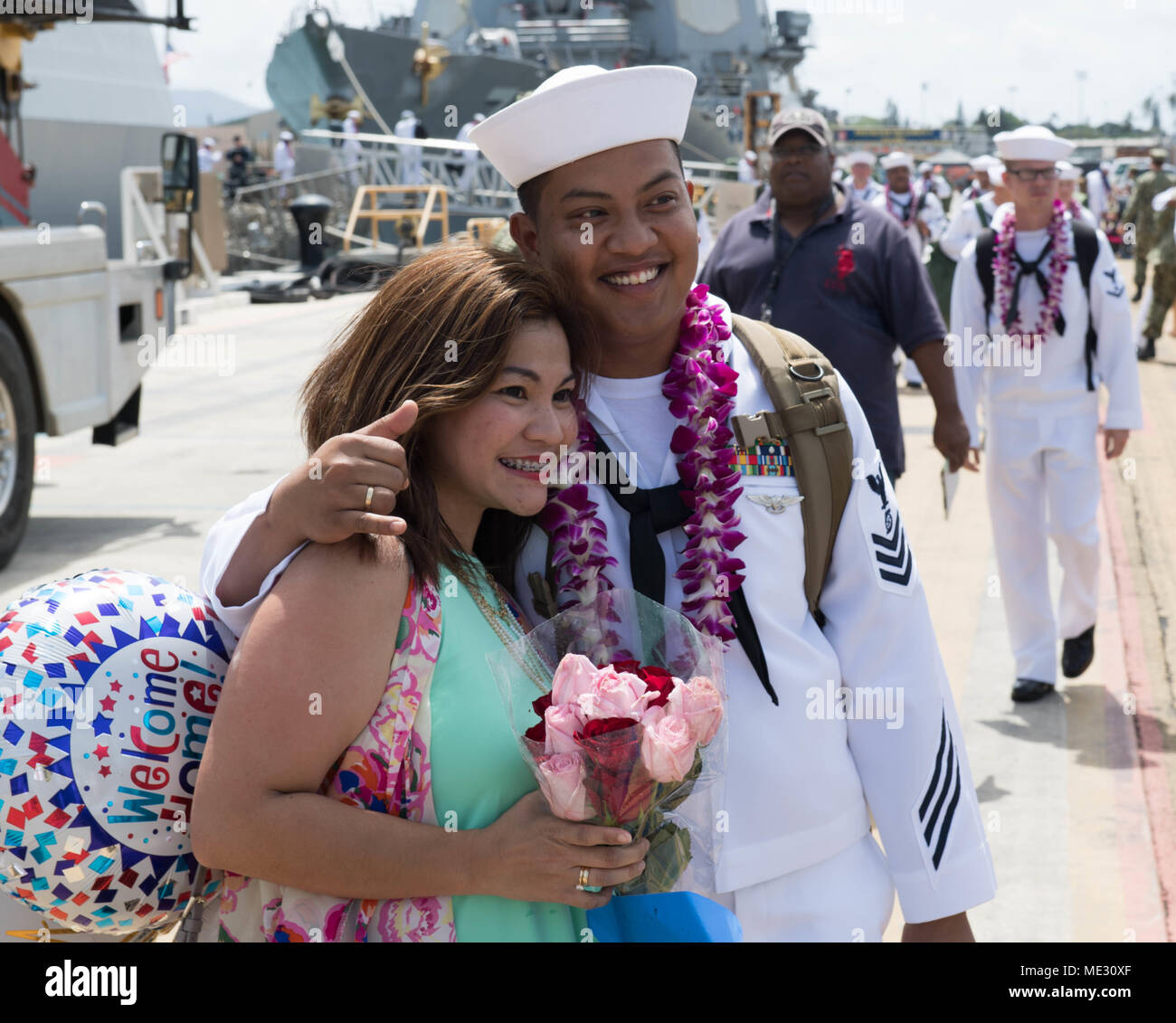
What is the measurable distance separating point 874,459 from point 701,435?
33 centimetres

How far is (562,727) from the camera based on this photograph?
1.73 m

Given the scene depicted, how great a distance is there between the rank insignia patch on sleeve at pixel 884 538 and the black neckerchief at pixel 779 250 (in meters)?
3.19

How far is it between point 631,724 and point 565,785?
12 centimetres

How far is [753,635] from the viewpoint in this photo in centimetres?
221

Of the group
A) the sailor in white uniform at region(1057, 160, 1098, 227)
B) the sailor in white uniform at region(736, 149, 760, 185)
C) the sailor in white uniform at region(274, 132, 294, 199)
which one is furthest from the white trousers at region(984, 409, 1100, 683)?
the sailor in white uniform at region(274, 132, 294, 199)

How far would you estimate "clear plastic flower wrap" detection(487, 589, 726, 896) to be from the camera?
1727 millimetres

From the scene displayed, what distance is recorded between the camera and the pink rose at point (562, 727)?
173 cm

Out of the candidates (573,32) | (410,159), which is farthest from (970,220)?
(573,32)

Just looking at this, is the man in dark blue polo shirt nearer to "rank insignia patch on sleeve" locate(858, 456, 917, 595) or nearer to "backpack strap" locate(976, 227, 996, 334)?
"backpack strap" locate(976, 227, 996, 334)

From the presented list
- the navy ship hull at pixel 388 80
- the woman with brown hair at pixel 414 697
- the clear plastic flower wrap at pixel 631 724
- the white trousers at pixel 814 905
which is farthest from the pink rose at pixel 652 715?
the navy ship hull at pixel 388 80

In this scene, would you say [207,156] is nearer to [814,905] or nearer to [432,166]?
[432,166]

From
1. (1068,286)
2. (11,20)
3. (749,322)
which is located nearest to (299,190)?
(11,20)

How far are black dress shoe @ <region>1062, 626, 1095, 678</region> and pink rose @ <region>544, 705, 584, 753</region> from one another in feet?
17.1

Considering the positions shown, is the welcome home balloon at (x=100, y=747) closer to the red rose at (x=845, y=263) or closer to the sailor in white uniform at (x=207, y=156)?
the red rose at (x=845, y=263)
